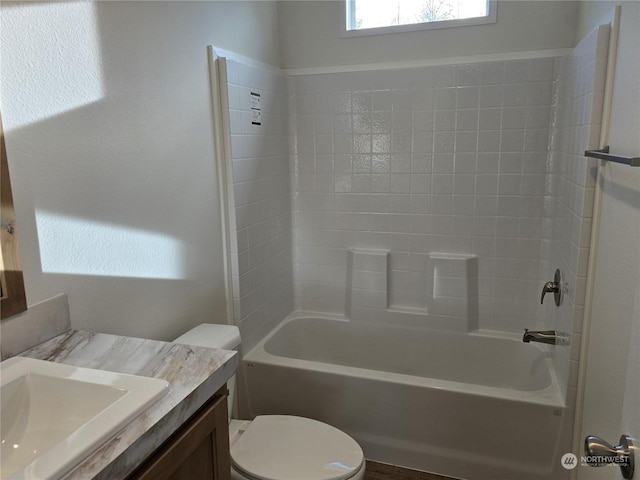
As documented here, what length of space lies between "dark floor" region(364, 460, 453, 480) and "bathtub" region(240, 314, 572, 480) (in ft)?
0.09

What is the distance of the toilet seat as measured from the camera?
163 cm

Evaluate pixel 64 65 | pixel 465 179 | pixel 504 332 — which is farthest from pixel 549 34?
pixel 64 65

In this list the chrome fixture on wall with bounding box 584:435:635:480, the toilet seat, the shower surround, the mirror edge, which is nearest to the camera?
the chrome fixture on wall with bounding box 584:435:635:480

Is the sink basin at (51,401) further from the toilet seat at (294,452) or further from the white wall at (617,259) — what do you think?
the white wall at (617,259)

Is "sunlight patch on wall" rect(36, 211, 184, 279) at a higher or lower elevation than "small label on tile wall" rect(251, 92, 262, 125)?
lower

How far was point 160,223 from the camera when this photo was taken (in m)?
1.76

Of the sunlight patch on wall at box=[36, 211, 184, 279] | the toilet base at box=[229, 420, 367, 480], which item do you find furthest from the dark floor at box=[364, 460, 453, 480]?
the sunlight patch on wall at box=[36, 211, 184, 279]

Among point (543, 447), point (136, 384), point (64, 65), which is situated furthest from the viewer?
point (543, 447)

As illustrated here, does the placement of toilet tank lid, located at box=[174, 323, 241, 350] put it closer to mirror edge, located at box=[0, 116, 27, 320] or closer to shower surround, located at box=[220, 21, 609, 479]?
shower surround, located at box=[220, 21, 609, 479]

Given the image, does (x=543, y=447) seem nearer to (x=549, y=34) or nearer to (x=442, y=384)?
(x=442, y=384)

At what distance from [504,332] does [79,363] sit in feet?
7.25

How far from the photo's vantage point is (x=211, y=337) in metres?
1.81

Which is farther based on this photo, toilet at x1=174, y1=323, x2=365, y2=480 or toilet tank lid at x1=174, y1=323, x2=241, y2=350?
toilet tank lid at x1=174, y1=323, x2=241, y2=350

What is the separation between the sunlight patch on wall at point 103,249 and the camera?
1321 mm
